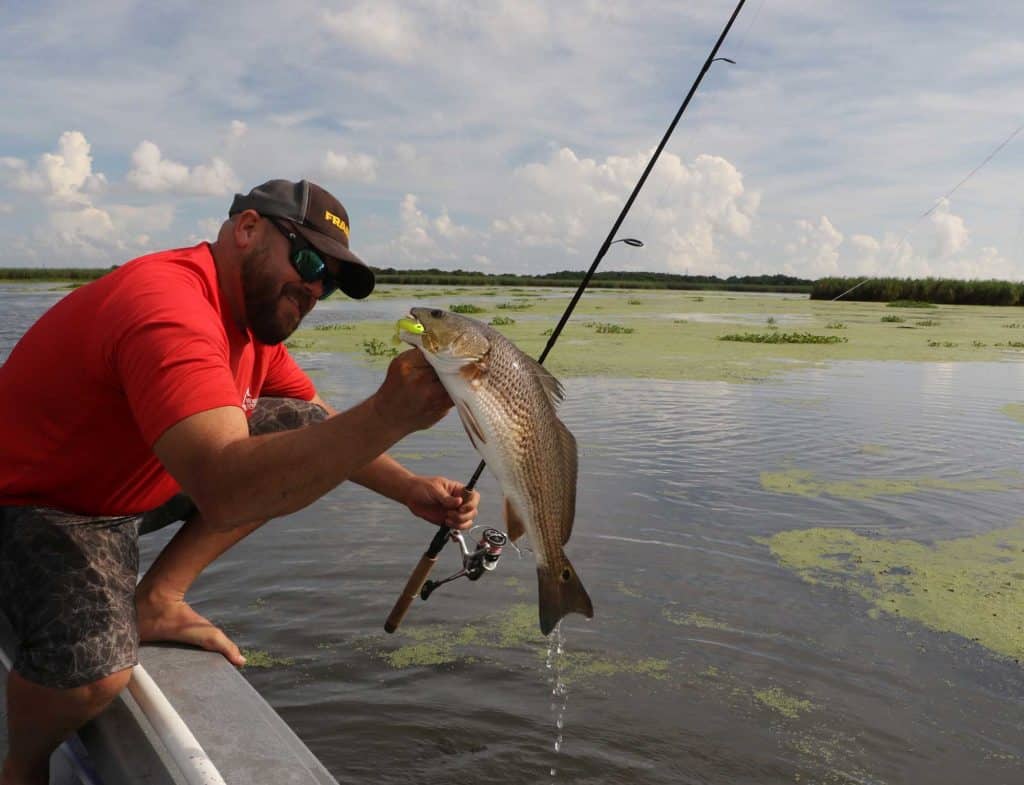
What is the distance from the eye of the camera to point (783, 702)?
373 cm

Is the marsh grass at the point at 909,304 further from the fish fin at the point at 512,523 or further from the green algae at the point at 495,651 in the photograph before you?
the fish fin at the point at 512,523

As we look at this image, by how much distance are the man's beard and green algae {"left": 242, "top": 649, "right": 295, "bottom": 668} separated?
180cm

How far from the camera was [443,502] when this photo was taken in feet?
10.8

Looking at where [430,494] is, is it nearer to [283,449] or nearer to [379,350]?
[283,449]

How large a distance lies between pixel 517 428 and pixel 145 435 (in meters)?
0.93

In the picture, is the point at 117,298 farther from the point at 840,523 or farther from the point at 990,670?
the point at 840,523

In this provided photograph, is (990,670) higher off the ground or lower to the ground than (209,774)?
lower

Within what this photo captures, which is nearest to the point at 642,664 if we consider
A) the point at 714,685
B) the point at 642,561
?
the point at 714,685

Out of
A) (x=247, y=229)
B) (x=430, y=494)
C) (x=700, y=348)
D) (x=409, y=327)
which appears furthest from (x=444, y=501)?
(x=700, y=348)

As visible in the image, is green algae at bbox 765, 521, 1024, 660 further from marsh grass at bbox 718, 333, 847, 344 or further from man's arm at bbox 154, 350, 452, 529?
marsh grass at bbox 718, 333, 847, 344

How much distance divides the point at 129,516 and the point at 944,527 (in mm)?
5264

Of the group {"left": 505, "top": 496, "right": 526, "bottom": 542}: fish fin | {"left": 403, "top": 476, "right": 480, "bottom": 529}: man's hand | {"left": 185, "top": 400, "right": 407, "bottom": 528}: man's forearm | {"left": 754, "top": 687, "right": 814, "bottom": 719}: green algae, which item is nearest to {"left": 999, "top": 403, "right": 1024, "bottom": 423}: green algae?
{"left": 754, "top": 687, "right": 814, "bottom": 719}: green algae

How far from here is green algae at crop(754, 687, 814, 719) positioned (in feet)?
12.0

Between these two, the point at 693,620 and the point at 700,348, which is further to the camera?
the point at 700,348
